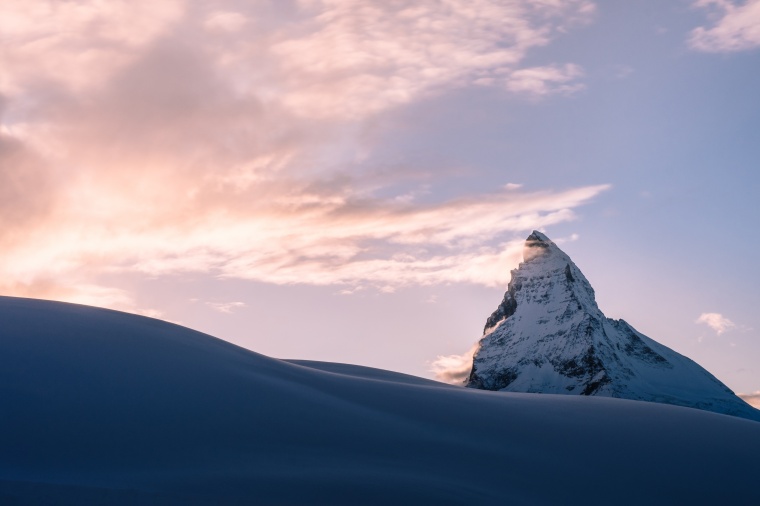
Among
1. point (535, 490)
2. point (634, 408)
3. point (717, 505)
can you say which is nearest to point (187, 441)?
point (535, 490)

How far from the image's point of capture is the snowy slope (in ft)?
49.5

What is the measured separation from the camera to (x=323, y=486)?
15.3m

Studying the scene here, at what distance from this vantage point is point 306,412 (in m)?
20.1

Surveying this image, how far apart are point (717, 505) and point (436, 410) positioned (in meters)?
7.73

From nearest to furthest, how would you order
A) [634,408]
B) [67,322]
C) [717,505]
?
[717,505] < [67,322] < [634,408]

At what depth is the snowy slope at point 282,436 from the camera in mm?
15094

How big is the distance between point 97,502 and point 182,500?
1373 mm

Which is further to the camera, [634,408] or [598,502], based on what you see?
[634,408]

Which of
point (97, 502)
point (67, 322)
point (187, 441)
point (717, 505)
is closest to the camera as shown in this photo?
point (97, 502)

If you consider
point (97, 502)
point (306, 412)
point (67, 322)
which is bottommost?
point (97, 502)

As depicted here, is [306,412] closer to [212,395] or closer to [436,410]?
[212,395]

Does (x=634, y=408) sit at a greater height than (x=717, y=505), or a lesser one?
greater

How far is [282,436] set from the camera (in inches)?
717

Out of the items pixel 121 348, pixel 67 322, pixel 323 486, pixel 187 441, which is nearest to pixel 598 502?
pixel 323 486
